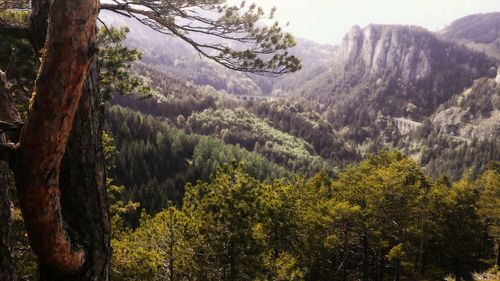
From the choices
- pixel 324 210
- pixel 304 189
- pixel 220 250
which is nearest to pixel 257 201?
pixel 220 250

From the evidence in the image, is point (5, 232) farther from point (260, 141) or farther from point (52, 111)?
point (260, 141)

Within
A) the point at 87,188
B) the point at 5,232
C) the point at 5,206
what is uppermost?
the point at 87,188

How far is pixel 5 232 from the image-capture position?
4438 millimetres

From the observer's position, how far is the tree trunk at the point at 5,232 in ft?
14.1

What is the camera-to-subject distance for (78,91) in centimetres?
311

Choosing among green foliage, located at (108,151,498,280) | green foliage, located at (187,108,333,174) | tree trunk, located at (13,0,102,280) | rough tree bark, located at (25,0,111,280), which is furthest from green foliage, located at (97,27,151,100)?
green foliage, located at (187,108,333,174)

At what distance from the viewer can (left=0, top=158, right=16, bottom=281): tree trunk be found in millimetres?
4305

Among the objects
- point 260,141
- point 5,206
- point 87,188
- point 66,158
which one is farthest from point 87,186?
point 260,141

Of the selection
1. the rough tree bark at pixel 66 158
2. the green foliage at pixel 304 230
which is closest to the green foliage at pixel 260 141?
the green foliage at pixel 304 230

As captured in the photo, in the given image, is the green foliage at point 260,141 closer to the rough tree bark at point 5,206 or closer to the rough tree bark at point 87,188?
the rough tree bark at point 5,206

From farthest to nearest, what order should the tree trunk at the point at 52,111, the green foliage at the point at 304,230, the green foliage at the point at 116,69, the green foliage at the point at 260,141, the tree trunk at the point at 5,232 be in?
the green foliage at the point at 260,141 → the green foliage at the point at 304,230 → the green foliage at the point at 116,69 → the tree trunk at the point at 5,232 → the tree trunk at the point at 52,111

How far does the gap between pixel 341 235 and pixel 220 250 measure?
14003 millimetres

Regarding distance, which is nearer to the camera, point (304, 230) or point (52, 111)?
point (52, 111)

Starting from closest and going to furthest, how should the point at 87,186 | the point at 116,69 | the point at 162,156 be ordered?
the point at 87,186 < the point at 116,69 < the point at 162,156
